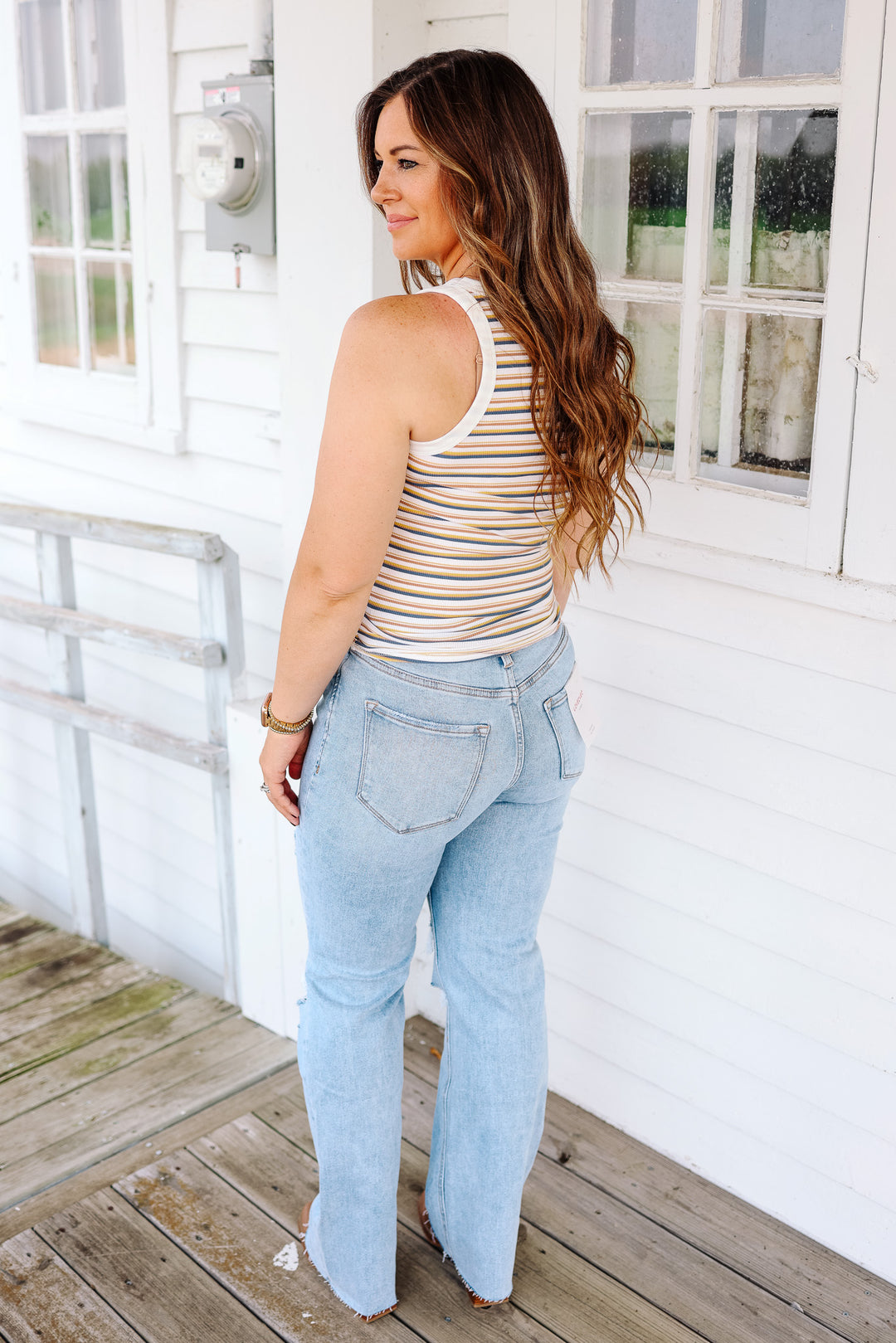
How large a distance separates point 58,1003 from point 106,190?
2111mm

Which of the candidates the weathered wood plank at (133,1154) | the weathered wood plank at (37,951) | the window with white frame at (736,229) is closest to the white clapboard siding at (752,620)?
the window with white frame at (736,229)

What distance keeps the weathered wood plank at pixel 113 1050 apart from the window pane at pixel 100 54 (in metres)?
2.29

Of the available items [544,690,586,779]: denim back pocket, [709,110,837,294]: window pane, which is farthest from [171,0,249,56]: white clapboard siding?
[544,690,586,779]: denim back pocket

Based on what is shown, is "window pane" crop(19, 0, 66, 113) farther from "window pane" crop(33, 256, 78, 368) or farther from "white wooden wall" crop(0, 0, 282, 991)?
"white wooden wall" crop(0, 0, 282, 991)

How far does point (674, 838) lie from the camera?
7.50ft

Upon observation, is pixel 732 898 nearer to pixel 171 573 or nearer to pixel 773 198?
pixel 773 198

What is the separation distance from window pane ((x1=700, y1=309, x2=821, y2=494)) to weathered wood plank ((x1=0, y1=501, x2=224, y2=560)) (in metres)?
1.10

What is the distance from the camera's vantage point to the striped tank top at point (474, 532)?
1476 millimetres

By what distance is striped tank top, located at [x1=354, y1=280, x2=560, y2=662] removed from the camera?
1.48 meters

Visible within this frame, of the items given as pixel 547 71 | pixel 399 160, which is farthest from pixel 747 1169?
pixel 547 71

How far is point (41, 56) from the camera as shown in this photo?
138 inches

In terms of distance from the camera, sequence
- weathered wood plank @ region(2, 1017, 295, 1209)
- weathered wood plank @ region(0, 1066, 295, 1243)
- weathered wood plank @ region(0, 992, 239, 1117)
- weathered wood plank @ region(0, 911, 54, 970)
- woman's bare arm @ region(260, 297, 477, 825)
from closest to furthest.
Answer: woman's bare arm @ region(260, 297, 477, 825)
weathered wood plank @ region(0, 1066, 295, 1243)
weathered wood plank @ region(2, 1017, 295, 1209)
weathered wood plank @ region(0, 992, 239, 1117)
weathered wood plank @ region(0, 911, 54, 970)

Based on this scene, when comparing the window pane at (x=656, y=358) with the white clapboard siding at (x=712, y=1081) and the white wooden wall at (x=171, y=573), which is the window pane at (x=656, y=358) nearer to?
the white clapboard siding at (x=712, y=1081)

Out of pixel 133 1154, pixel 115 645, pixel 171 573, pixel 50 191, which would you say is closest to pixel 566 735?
pixel 133 1154
